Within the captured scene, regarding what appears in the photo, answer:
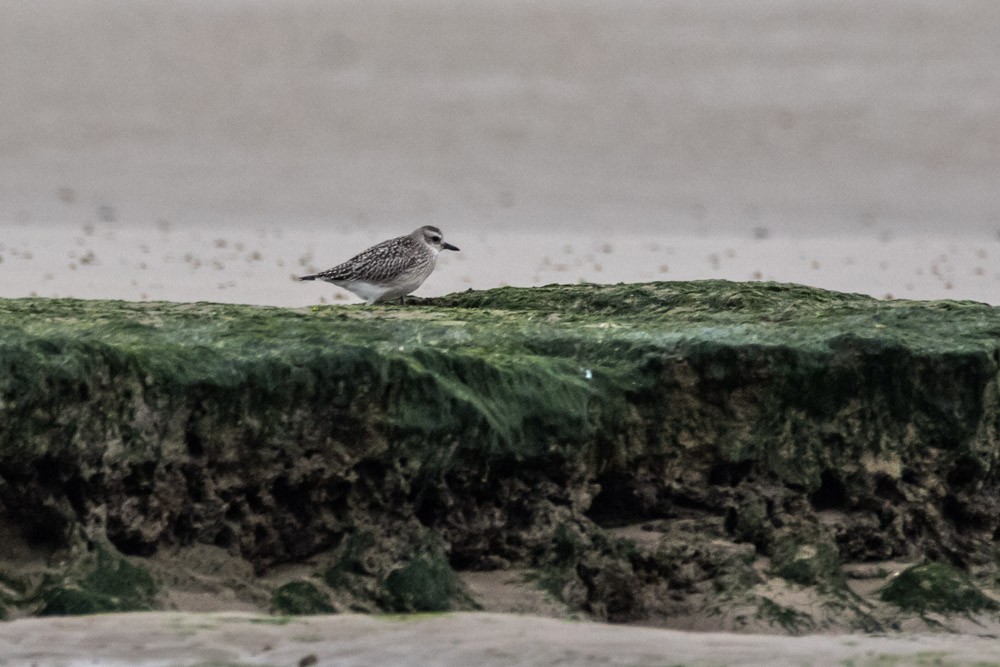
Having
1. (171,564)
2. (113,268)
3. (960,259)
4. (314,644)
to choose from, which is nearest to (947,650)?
(314,644)

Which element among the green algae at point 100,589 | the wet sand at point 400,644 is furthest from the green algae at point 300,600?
the green algae at point 100,589

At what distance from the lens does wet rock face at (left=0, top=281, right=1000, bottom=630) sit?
9148mm

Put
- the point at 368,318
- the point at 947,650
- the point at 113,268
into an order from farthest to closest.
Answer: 1. the point at 113,268
2. the point at 368,318
3. the point at 947,650

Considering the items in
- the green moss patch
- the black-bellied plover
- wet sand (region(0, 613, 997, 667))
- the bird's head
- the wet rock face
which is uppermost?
the bird's head

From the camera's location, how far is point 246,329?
32.5ft

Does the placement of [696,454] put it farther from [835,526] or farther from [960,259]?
[960,259]

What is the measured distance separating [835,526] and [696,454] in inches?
32.6

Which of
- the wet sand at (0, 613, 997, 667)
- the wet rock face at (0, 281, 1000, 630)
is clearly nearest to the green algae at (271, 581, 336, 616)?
the wet rock face at (0, 281, 1000, 630)

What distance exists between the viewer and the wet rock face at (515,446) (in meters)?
9.15

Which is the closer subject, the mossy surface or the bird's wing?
the mossy surface

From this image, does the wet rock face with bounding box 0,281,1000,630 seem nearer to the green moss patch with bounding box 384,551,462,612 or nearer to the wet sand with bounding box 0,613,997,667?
the green moss patch with bounding box 384,551,462,612

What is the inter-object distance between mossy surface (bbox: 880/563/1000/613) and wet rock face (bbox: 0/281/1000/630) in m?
0.23

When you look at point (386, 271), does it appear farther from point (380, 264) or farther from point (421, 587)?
point (421, 587)

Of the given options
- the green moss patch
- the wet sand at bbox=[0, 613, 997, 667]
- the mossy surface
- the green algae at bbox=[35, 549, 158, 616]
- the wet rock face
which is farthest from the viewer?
the mossy surface
